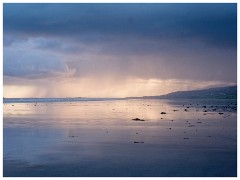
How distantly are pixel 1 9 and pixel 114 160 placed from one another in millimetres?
8841

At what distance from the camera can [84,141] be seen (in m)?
15.8

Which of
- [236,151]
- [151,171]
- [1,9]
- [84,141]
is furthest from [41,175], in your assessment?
[1,9]

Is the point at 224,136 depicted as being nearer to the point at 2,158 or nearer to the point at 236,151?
the point at 236,151

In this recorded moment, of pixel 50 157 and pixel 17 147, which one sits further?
pixel 17 147

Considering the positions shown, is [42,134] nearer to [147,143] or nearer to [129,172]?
[147,143]

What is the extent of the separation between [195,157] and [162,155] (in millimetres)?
1215

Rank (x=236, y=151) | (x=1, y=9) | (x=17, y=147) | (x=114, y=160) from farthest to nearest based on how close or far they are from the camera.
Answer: (x=1, y=9) → (x=17, y=147) → (x=236, y=151) → (x=114, y=160)

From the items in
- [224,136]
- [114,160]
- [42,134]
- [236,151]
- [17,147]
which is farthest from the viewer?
[42,134]

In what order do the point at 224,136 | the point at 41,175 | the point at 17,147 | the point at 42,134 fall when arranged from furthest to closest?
the point at 42,134, the point at 224,136, the point at 17,147, the point at 41,175

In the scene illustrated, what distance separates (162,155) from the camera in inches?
500

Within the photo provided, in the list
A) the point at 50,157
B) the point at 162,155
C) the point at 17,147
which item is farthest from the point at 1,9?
the point at 162,155

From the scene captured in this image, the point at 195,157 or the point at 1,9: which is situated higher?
the point at 1,9

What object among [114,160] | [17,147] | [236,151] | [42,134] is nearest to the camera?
[114,160]

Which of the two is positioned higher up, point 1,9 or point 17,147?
point 1,9
